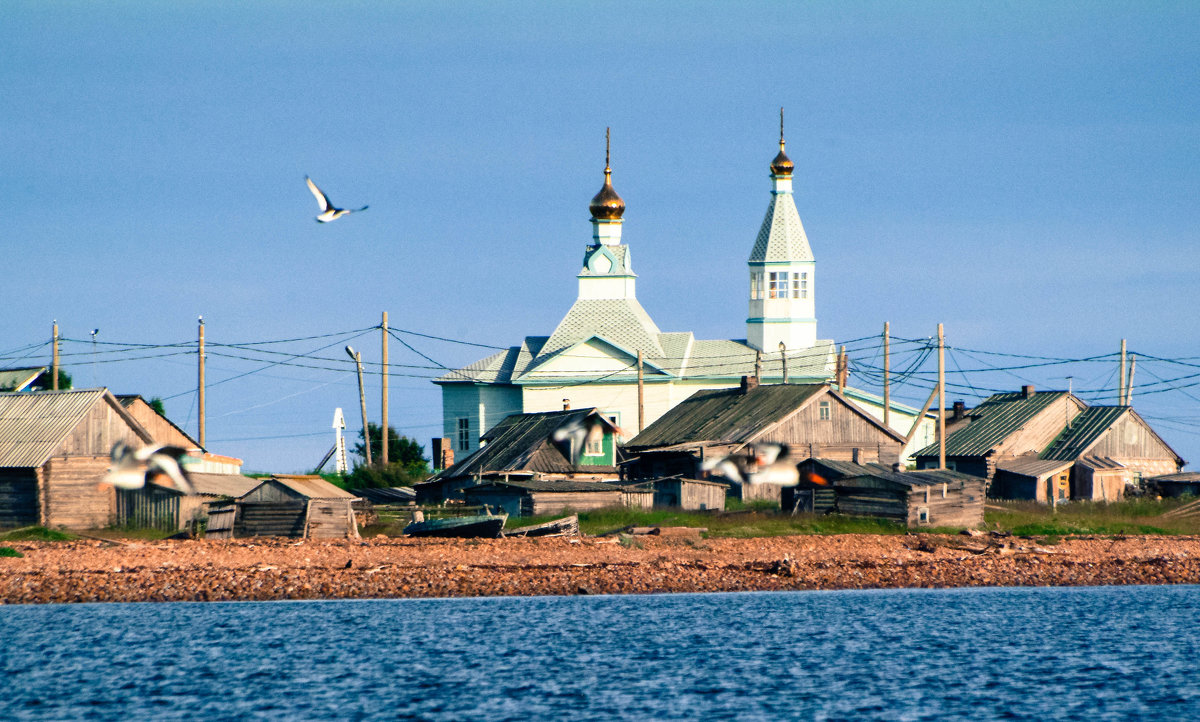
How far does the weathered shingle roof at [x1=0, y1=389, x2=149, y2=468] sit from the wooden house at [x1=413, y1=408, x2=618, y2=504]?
11.1 m

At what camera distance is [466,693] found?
26.8 metres

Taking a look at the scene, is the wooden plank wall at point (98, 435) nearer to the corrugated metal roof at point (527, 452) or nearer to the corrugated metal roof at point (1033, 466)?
the corrugated metal roof at point (527, 452)

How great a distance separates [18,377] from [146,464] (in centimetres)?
2779

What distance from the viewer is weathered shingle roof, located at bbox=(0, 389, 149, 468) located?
48469 mm

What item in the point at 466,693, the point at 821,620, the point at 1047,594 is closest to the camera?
the point at 466,693

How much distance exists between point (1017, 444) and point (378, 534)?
28282mm

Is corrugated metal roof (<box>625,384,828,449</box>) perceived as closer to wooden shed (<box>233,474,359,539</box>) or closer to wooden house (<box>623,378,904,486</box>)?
wooden house (<box>623,378,904,486</box>)

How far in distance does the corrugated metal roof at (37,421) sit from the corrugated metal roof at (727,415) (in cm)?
2016

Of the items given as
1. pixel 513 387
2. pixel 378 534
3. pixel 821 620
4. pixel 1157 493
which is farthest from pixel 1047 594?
pixel 513 387

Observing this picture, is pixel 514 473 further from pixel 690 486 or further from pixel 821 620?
pixel 821 620

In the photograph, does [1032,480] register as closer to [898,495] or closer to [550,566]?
[898,495]

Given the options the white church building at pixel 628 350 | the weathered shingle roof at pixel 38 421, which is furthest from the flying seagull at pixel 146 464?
the white church building at pixel 628 350

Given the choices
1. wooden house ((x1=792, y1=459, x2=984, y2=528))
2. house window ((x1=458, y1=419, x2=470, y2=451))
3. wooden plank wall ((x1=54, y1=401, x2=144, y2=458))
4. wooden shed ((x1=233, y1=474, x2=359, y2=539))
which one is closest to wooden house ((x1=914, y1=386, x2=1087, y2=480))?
wooden house ((x1=792, y1=459, x2=984, y2=528))

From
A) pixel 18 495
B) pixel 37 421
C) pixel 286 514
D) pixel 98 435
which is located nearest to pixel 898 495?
pixel 286 514
